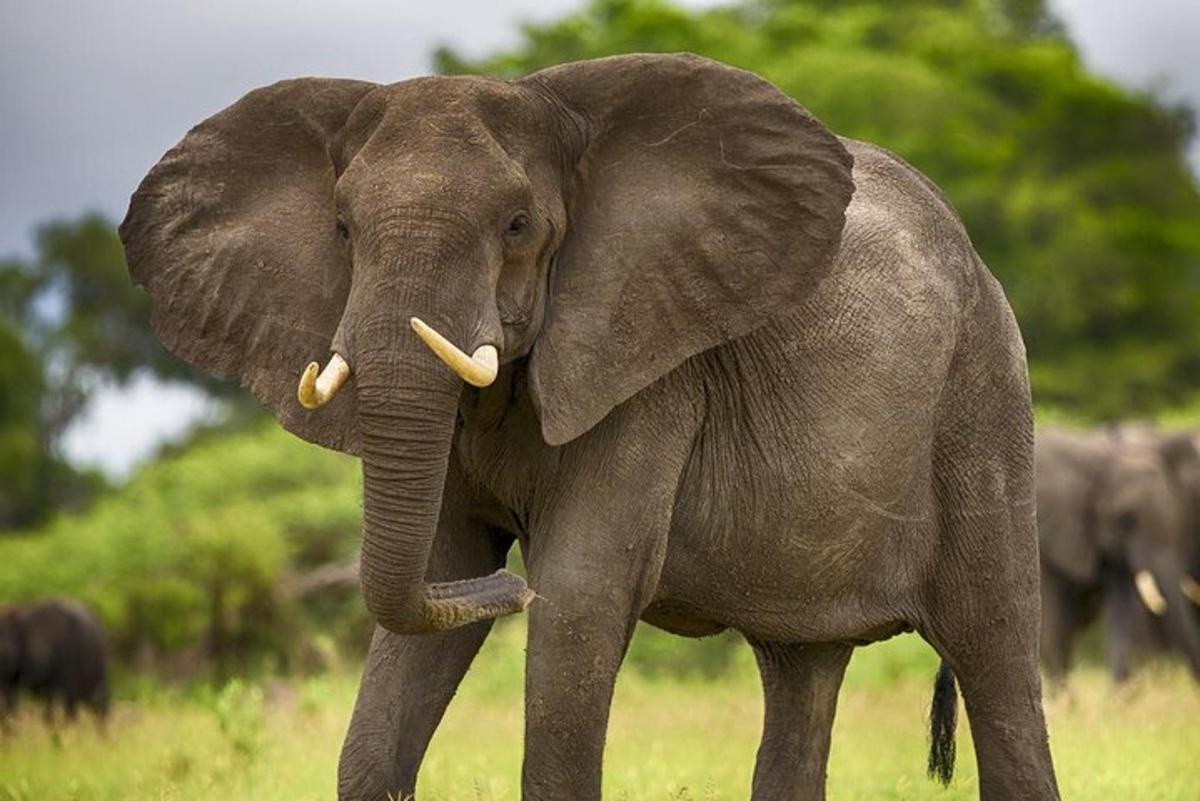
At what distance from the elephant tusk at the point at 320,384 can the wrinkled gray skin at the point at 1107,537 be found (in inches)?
508

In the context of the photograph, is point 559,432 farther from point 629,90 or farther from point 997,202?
point 997,202

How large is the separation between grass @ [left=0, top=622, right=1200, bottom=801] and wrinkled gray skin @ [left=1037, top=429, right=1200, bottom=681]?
254 cm

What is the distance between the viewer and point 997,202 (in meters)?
40.8

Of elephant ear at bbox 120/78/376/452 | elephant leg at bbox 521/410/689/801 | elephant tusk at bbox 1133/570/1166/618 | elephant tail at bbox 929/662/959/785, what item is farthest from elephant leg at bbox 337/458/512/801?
elephant tusk at bbox 1133/570/1166/618

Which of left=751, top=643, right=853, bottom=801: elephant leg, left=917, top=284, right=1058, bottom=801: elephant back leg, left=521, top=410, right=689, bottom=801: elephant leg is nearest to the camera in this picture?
left=521, top=410, right=689, bottom=801: elephant leg

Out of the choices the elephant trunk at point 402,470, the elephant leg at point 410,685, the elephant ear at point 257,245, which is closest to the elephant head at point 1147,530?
the elephant leg at point 410,685

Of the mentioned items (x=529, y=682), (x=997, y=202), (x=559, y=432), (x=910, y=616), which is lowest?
(x=997, y=202)

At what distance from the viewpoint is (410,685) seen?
248 inches

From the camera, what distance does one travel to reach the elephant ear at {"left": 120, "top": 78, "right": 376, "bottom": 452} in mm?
6062

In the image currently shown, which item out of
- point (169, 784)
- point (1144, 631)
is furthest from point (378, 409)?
point (1144, 631)

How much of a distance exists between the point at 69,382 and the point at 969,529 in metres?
43.9

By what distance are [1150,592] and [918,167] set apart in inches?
370

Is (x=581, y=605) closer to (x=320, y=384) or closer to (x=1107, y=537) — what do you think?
(x=320, y=384)

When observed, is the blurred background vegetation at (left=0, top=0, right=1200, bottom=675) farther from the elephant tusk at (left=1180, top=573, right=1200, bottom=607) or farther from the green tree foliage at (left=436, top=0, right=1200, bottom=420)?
the elephant tusk at (left=1180, top=573, right=1200, bottom=607)
